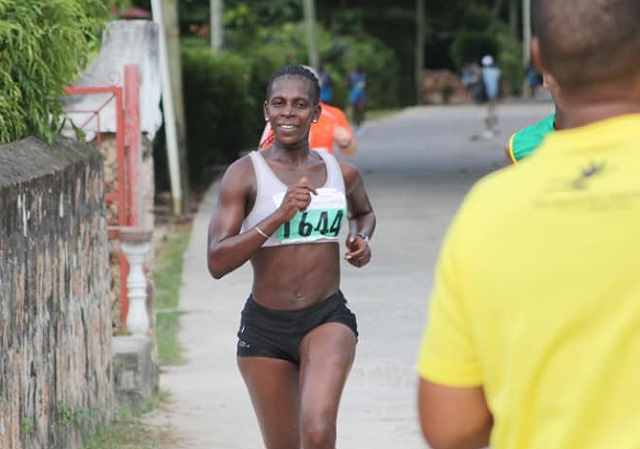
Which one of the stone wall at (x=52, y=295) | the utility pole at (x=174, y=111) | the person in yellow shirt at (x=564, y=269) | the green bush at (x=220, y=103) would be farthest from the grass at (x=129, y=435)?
the green bush at (x=220, y=103)

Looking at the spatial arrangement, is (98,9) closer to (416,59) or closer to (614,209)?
(614,209)

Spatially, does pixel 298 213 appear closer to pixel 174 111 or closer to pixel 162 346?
pixel 162 346

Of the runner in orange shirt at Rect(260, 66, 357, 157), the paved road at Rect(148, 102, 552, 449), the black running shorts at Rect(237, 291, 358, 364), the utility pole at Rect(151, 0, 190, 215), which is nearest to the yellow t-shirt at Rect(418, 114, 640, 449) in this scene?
the black running shorts at Rect(237, 291, 358, 364)

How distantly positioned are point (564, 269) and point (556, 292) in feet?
0.13

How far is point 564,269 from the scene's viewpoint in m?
2.75

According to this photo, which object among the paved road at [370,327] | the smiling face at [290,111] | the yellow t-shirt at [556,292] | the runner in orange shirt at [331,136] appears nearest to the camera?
the yellow t-shirt at [556,292]

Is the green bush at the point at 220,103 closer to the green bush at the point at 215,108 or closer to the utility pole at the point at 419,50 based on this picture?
the green bush at the point at 215,108

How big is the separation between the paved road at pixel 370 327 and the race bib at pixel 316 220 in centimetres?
255

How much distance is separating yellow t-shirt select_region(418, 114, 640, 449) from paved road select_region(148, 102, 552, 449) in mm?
5868

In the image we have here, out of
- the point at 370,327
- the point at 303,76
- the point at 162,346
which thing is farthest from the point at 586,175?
the point at 370,327

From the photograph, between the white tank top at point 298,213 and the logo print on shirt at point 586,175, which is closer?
the logo print on shirt at point 586,175

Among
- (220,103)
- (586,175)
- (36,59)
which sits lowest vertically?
(220,103)

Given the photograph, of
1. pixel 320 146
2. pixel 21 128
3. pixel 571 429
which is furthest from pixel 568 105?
pixel 320 146

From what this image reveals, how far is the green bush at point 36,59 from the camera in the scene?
764 centimetres
